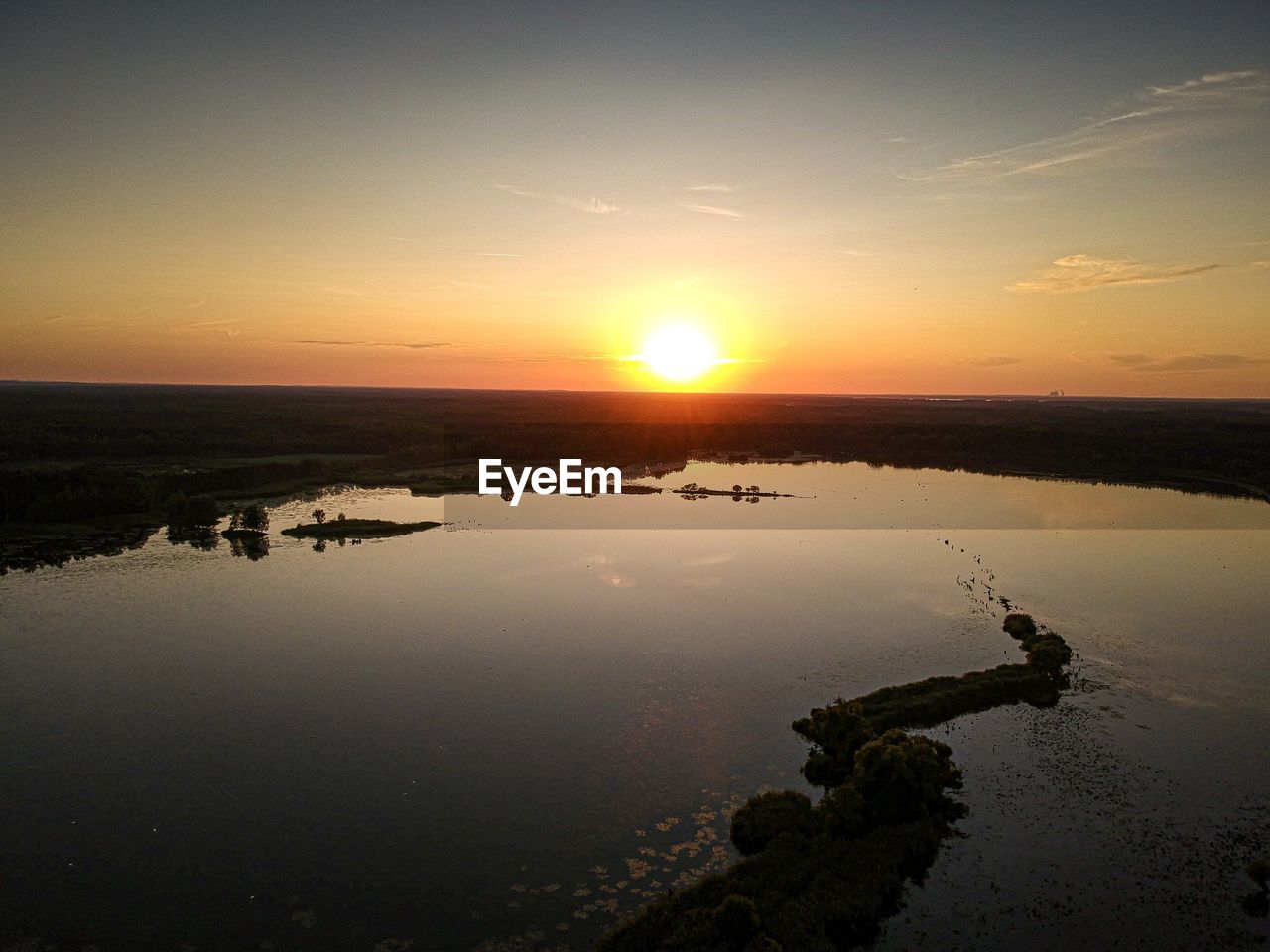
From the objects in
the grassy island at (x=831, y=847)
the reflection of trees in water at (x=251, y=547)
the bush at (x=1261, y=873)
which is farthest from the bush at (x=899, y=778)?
the reflection of trees in water at (x=251, y=547)

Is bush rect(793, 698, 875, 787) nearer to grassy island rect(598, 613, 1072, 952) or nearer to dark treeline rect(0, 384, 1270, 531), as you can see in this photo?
grassy island rect(598, 613, 1072, 952)

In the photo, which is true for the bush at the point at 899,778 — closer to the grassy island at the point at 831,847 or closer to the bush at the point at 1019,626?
the grassy island at the point at 831,847

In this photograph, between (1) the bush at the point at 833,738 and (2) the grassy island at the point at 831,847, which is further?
(1) the bush at the point at 833,738

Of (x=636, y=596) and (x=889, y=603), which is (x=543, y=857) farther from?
(x=889, y=603)

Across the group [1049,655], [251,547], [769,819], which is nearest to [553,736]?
[769,819]

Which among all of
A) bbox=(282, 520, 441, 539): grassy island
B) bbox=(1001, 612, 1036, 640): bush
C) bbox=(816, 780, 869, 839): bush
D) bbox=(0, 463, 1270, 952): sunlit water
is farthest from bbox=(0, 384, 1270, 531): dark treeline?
bbox=(816, 780, 869, 839): bush

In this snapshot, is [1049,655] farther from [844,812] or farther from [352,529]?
[352,529]
